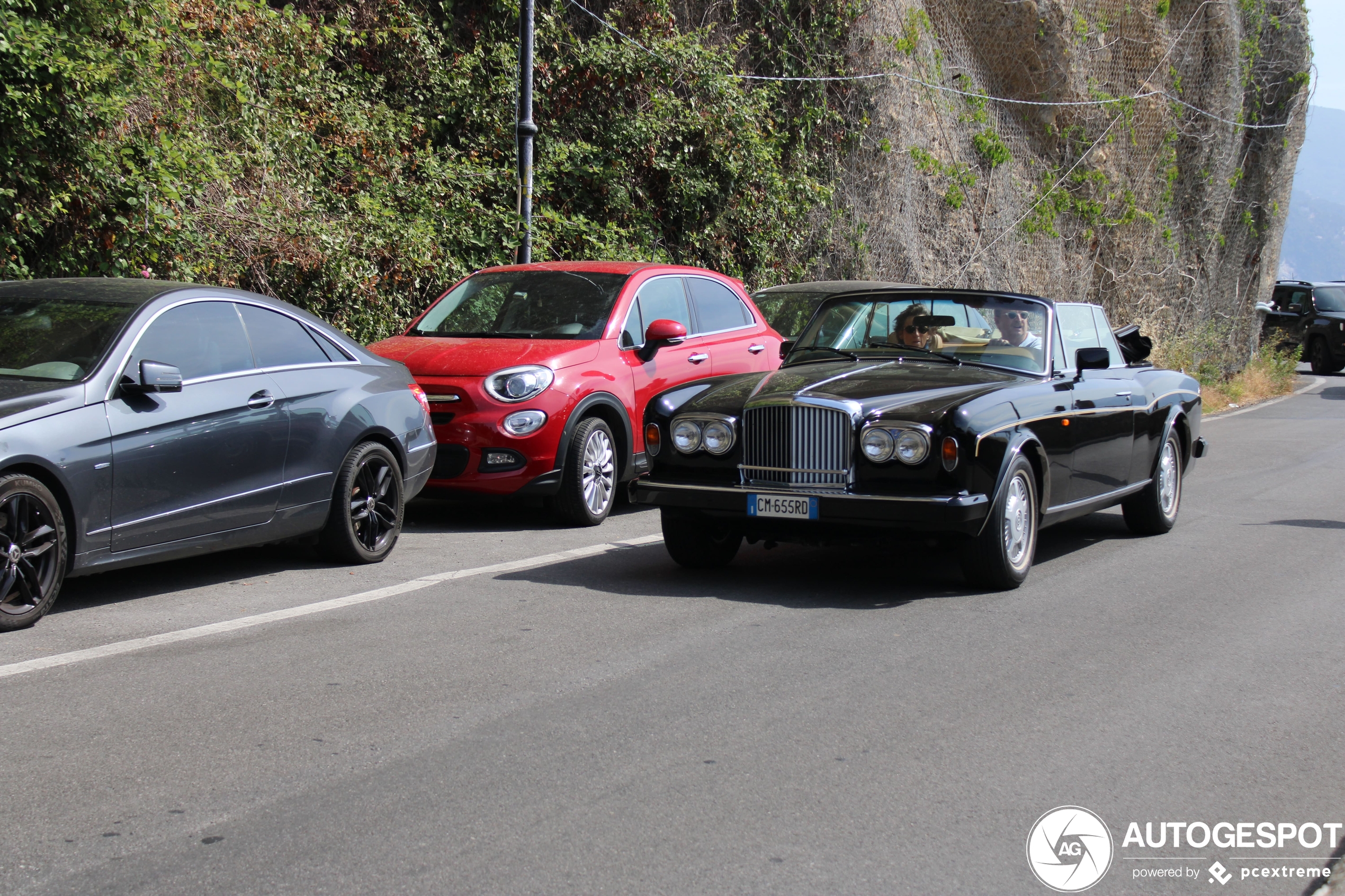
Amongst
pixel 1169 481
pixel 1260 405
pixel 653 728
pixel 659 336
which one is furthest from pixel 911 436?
pixel 1260 405

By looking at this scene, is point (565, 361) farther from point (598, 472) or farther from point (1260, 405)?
point (1260, 405)

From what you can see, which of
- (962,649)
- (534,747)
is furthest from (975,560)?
(534,747)

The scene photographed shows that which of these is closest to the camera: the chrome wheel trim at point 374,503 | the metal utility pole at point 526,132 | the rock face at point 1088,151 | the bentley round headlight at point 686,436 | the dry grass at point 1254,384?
the bentley round headlight at point 686,436

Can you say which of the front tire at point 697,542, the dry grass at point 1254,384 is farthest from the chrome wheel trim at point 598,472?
the dry grass at point 1254,384

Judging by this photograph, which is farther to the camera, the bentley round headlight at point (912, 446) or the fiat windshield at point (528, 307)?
the fiat windshield at point (528, 307)

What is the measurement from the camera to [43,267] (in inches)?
407

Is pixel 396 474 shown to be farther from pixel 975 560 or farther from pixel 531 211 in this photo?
pixel 531 211

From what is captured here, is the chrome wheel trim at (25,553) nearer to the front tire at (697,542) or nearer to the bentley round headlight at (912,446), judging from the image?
the front tire at (697,542)

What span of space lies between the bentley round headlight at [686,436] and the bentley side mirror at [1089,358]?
2488 millimetres

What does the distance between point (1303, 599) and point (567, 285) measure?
5.77m

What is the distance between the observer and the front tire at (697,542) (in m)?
7.65

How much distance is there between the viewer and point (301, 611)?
6.45 metres

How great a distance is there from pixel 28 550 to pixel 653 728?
2995mm

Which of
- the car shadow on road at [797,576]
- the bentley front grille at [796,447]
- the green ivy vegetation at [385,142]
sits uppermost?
the green ivy vegetation at [385,142]
